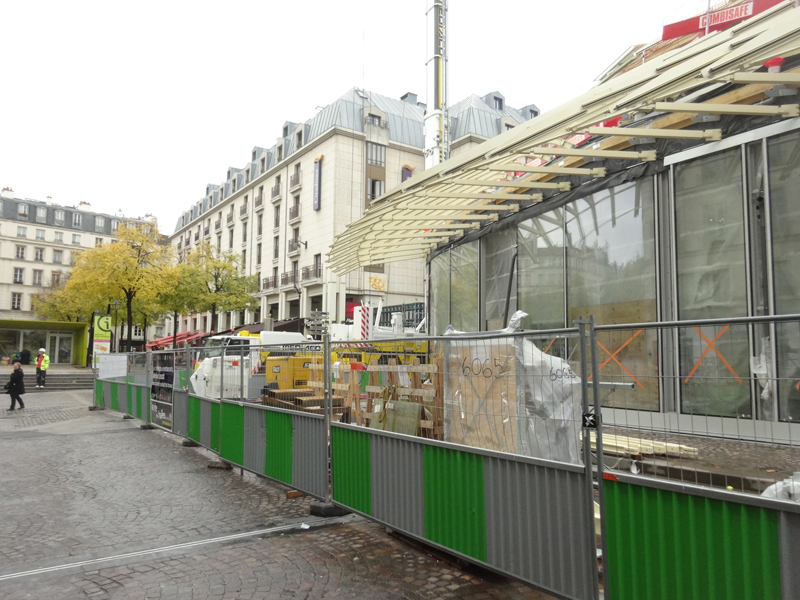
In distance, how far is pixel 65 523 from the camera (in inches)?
241

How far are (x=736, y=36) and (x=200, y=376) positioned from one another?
349 inches

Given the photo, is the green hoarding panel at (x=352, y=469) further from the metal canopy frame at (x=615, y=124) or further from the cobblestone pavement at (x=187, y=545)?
the metal canopy frame at (x=615, y=124)

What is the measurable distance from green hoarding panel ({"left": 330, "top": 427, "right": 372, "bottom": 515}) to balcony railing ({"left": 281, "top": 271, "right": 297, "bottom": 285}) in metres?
35.9

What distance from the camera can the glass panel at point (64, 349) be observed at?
1772 inches

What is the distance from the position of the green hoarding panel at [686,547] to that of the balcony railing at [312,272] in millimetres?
35448

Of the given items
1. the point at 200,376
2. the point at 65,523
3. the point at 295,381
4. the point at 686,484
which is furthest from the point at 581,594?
the point at 200,376

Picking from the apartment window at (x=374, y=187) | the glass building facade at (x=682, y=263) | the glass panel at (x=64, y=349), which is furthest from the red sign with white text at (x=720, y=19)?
the glass panel at (x=64, y=349)

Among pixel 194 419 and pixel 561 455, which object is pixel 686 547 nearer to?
pixel 561 455

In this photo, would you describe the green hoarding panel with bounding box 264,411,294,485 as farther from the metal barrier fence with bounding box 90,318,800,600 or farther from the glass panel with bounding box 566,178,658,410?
the glass panel with bounding box 566,178,658,410

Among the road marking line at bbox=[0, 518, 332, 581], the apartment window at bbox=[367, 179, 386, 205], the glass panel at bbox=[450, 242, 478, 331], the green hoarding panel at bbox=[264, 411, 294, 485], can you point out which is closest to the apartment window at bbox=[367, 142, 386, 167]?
the apartment window at bbox=[367, 179, 386, 205]

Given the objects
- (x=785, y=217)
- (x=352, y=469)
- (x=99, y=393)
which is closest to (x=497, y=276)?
(x=785, y=217)

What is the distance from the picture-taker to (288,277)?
139 ft

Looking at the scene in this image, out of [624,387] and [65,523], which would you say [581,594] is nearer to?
[624,387]

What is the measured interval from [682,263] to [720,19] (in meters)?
5.97
